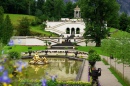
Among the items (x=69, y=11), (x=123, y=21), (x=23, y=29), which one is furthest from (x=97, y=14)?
(x=69, y=11)

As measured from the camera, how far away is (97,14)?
165 ft

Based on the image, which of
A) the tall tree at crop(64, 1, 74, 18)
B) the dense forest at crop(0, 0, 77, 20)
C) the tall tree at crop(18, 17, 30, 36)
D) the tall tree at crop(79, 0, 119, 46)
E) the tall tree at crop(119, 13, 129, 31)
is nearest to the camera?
the tall tree at crop(79, 0, 119, 46)

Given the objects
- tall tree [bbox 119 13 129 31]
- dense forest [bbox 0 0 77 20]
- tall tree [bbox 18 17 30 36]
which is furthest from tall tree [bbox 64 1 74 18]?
tall tree [bbox 18 17 30 36]

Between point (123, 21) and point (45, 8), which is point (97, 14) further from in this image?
point (45, 8)

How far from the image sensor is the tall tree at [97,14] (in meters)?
48.8

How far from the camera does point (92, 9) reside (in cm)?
4894

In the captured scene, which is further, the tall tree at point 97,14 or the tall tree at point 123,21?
the tall tree at point 123,21

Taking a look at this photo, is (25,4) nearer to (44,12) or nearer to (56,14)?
(44,12)

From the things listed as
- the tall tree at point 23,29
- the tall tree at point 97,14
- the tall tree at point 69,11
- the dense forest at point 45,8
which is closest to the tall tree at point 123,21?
the tall tree at point 69,11

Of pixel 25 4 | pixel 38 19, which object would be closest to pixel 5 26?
pixel 38 19

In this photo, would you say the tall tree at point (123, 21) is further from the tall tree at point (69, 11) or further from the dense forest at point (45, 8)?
the dense forest at point (45, 8)

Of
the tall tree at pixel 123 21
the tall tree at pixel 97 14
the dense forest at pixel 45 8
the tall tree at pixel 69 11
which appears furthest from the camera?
the tall tree at pixel 69 11

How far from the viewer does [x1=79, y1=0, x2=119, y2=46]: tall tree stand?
4884cm

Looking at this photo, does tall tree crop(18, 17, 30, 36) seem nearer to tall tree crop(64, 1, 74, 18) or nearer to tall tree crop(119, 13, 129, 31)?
tall tree crop(64, 1, 74, 18)
